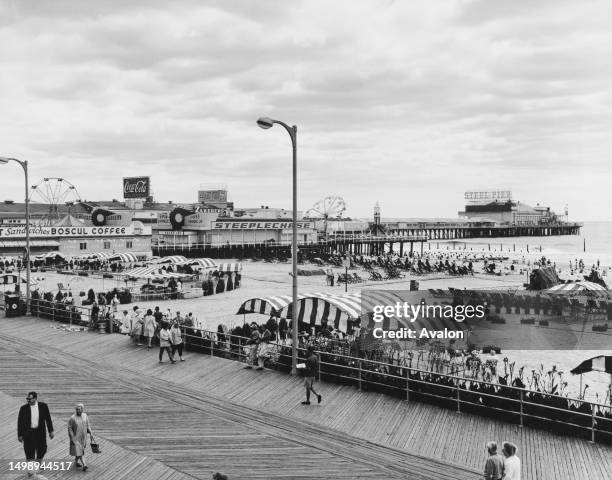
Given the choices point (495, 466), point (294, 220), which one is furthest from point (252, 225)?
point (495, 466)

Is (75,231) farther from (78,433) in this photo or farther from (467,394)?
(467,394)

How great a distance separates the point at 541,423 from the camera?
Result: 9.92 meters

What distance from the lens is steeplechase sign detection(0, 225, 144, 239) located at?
58.6 metres

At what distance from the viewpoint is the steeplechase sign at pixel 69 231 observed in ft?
192

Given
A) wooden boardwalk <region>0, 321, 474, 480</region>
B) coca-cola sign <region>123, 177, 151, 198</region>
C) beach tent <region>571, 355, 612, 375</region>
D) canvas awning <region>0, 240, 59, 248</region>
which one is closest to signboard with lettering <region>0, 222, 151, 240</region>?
canvas awning <region>0, 240, 59, 248</region>

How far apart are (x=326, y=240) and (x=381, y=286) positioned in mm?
52081

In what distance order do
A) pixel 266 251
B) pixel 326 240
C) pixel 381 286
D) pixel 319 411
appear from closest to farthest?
pixel 319 411, pixel 381 286, pixel 266 251, pixel 326 240

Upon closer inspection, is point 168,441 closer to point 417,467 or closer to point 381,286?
point 417,467

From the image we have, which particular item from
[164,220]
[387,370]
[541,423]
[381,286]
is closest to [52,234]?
[164,220]

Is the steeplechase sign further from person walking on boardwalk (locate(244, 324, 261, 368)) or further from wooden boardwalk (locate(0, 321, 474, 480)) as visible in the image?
person walking on boardwalk (locate(244, 324, 261, 368))

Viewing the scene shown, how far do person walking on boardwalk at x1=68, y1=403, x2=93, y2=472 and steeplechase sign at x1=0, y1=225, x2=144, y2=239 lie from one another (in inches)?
2179

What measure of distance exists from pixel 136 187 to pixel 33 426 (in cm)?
10912

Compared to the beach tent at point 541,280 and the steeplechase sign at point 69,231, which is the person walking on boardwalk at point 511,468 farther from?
the steeplechase sign at point 69,231

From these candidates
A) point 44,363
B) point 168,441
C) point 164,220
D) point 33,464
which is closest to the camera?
point 33,464
